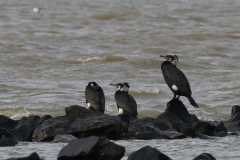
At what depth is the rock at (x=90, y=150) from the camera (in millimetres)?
5129

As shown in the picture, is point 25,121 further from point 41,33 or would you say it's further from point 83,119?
point 41,33

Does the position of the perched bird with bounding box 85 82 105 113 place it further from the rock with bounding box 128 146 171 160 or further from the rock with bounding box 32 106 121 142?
the rock with bounding box 128 146 171 160

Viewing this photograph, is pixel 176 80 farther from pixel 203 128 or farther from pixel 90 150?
pixel 90 150

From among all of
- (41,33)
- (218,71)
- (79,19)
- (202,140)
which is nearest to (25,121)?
(202,140)

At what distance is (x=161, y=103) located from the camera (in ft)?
37.8

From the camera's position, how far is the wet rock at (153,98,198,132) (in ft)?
26.1

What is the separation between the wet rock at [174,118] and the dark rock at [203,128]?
2.16 ft

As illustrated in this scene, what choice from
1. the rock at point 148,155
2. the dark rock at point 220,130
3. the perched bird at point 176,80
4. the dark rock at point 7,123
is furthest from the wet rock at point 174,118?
the rock at point 148,155

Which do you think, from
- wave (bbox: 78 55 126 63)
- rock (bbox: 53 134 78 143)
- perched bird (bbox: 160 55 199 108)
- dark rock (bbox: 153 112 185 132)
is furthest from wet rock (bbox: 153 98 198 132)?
wave (bbox: 78 55 126 63)

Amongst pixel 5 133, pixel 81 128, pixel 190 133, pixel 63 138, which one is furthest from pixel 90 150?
pixel 190 133

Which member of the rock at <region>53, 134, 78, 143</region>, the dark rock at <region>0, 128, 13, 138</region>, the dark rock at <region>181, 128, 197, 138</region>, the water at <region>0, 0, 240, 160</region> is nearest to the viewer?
the rock at <region>53, 134, 78, 143</region>

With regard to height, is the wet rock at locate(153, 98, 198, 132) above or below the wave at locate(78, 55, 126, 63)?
below

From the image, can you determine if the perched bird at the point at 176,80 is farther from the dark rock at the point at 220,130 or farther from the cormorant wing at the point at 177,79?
the dark rock at the point at 220,130

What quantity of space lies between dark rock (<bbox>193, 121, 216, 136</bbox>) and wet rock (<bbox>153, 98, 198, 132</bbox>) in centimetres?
66
